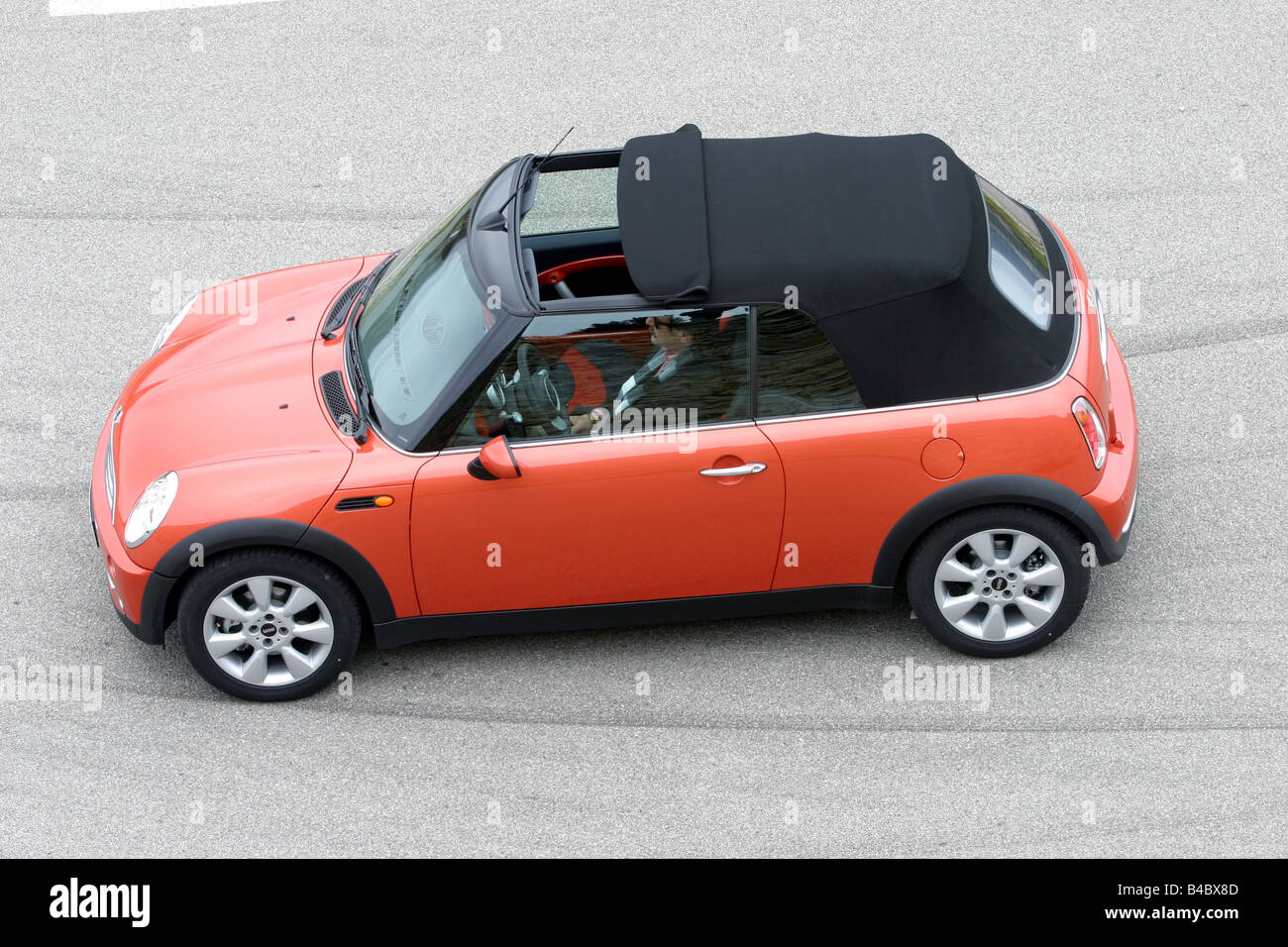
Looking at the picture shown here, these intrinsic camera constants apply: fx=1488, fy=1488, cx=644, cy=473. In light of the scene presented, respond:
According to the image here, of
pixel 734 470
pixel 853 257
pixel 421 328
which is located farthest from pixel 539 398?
pixel 853 257

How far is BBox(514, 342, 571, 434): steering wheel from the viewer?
18.5 ft

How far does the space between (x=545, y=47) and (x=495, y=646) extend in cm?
545

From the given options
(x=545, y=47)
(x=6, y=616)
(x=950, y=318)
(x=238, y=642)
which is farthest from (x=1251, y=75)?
(x=6, y=616)

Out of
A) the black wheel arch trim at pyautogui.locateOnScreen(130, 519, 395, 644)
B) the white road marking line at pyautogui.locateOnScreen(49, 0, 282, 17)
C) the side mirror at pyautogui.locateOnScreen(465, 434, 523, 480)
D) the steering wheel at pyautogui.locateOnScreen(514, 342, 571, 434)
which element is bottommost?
the black wheel arch trim at pyautogui.locateOnScreen(130, 519, 395, 644)

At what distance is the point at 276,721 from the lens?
6.04 meters

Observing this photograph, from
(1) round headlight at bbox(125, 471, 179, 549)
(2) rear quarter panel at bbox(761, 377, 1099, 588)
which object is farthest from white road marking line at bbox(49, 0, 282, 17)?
(2) rear quarter panel at bbox(761, 377, 1099, 588)

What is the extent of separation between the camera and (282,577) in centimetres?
579

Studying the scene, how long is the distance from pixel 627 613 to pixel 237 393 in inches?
73.3

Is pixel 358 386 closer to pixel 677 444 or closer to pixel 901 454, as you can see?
pixel 677 444

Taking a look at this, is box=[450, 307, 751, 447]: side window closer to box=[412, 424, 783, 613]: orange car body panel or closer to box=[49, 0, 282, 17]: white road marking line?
box=[412, 424, 783, 613]: orange car body panel

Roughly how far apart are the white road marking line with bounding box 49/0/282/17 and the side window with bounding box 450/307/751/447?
21.3ft

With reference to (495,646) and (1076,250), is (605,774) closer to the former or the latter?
(495,646)

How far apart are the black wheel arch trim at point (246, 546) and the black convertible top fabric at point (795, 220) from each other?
1.55 meters

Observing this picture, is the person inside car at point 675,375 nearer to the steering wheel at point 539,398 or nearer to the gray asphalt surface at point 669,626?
the steering wheel at point 539,398
